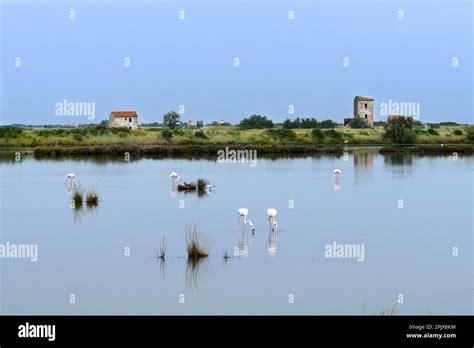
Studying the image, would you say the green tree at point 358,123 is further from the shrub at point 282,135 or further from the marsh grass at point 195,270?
the marsh grass at point 195,270

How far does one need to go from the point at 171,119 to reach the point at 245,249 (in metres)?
73.8

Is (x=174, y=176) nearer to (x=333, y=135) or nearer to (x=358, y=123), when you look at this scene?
(x=333, y=135)

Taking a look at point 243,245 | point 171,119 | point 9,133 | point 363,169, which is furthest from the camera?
point 171,119

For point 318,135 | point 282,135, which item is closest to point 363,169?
point 282,135

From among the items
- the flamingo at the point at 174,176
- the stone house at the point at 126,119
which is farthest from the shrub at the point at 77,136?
the stone house at the point at 126,119

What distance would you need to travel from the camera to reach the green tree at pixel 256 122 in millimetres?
80250

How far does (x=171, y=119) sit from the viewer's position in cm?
8694

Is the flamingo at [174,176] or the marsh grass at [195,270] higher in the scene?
the flamingo at [174,176]

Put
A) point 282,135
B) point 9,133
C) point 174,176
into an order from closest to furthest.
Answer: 1. point 174,176
2. point 282,135
3. point 9,133

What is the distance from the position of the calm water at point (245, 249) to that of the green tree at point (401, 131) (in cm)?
3223

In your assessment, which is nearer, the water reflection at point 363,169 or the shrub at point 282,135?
the water reflection at point 363,169

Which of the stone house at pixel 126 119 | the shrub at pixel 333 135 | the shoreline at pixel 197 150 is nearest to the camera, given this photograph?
the shoreline at pixel 197 150
